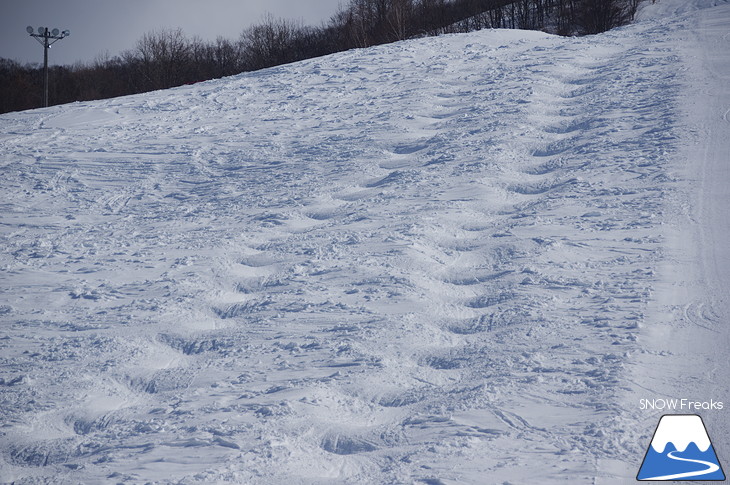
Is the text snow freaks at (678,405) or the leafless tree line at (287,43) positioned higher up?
the leafless tree line at (287,43)

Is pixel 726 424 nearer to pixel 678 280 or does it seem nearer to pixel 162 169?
pixel 678 280

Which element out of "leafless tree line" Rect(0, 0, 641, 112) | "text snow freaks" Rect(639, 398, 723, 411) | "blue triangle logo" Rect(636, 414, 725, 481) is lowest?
"blue triangle logo" Rect(636, 414, 725, 481)

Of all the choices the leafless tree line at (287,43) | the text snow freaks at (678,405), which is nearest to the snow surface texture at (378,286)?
the text snow freaks at (678,405)

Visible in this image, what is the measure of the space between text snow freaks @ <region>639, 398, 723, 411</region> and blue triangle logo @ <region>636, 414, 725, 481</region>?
44 mm

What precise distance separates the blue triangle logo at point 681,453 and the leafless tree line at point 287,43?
2288cm

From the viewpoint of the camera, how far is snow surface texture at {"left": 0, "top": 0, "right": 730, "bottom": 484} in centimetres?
257

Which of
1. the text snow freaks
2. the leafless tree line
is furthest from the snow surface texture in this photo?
the leafless tree line

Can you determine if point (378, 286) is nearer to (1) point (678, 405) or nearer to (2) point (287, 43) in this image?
(1) point (678, 405)

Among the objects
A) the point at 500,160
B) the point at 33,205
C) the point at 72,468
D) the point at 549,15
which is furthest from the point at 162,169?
→ the point at 549,15

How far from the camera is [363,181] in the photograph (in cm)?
598

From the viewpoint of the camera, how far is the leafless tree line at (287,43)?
24.7m

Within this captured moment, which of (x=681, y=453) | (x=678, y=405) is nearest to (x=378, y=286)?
(x=678, y=405)

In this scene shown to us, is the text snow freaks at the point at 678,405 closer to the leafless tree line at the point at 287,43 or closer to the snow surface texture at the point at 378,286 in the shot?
the snow surface texture at the point at 378,286

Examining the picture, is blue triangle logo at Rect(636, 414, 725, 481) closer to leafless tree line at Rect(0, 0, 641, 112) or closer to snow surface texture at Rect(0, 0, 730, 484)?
snow surface texture at Rect(0, 0, 730, 484)
